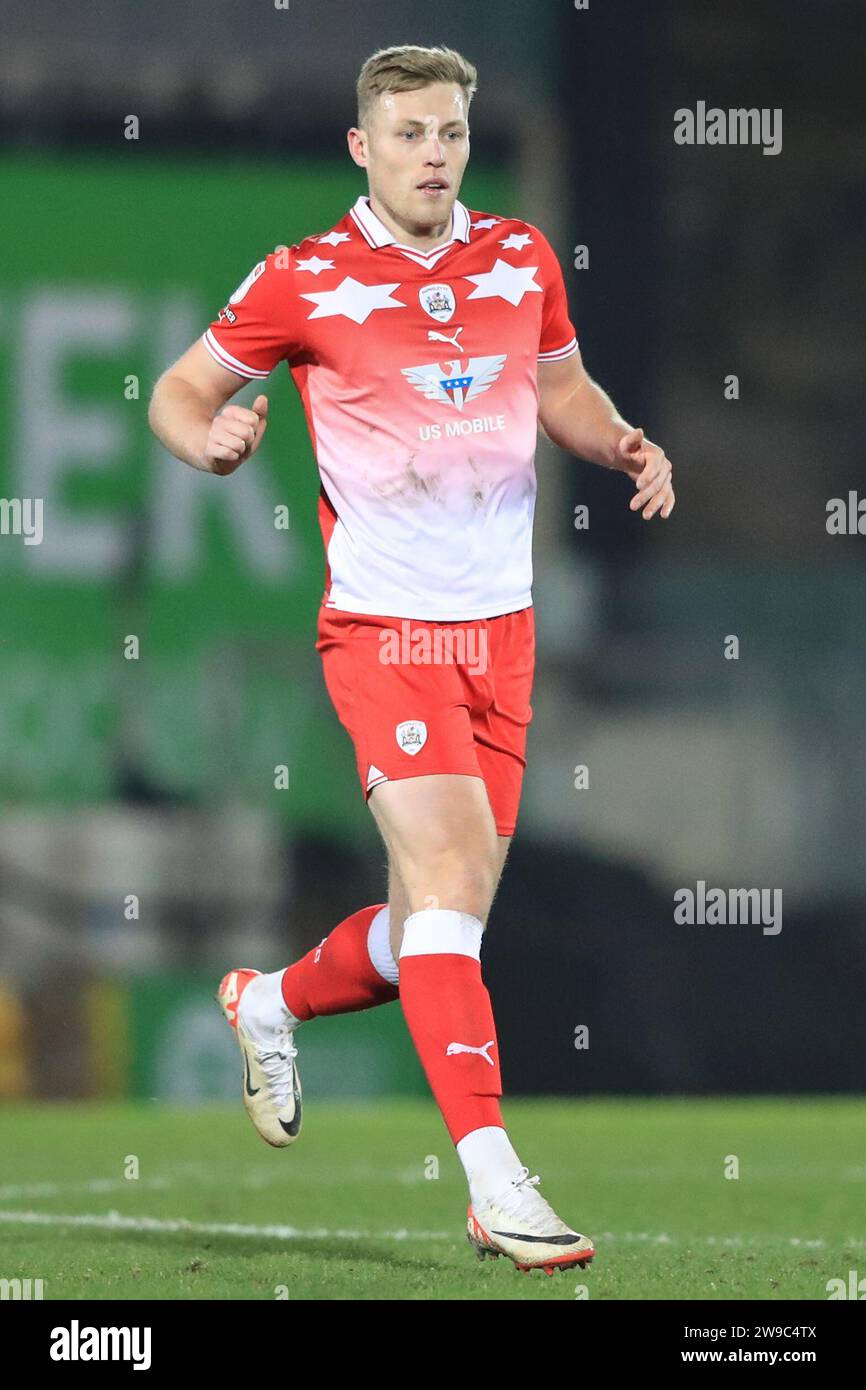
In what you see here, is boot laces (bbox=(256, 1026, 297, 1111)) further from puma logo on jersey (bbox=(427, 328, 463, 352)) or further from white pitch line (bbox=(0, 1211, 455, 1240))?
puma logo on jersey (bbox=(427, 328, 463, 352))

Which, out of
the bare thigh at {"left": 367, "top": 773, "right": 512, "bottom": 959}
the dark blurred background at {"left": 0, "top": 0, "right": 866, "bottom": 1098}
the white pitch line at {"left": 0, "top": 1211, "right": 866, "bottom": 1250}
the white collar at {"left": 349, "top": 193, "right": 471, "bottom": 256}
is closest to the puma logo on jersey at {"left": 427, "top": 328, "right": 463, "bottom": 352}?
the white collar at {"left": 349, "top": 193, "right": 471, "bottom": 256}

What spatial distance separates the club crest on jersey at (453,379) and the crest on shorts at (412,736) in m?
0.65

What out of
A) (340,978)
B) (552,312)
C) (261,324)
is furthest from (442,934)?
(552,312)

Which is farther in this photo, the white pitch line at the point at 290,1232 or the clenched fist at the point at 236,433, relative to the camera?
the white pitch line at the point at 290,1232

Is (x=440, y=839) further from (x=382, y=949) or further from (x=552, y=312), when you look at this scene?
(x=552, y=312)

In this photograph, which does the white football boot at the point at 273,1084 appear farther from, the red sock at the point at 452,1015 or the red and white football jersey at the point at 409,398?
the red and white football jersey at the point at 409,398

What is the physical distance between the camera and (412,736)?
479 centimetres

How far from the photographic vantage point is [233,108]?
11.3 meters

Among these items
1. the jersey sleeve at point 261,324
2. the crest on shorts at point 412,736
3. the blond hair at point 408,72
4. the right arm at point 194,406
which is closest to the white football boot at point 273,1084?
the crest on shorts at point 412,736

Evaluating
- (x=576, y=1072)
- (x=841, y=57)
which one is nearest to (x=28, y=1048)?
(x=576, y=1072)

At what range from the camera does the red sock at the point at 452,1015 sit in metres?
4.61

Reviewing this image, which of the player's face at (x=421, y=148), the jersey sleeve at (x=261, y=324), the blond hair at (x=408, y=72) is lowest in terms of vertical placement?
the jersey sleeve at (x=261, y=324)

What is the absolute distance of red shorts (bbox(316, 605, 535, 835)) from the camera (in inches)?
189

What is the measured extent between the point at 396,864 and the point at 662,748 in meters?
5.90
